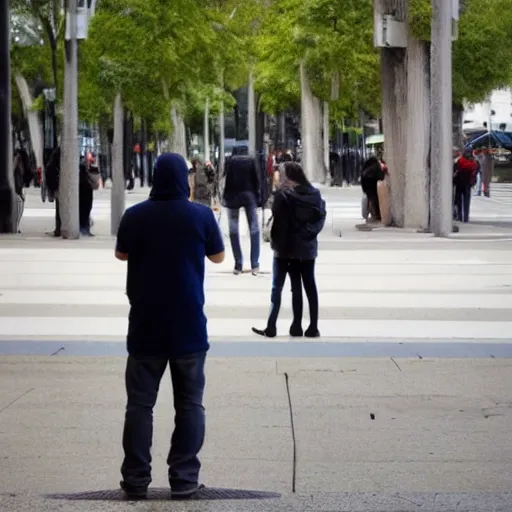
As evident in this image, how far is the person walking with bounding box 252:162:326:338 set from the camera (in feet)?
44.9

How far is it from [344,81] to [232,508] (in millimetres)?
56472

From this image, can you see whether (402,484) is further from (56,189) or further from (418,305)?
(56,189)

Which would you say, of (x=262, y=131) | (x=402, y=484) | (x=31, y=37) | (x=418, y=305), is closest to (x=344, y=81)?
(x=31, y=37)

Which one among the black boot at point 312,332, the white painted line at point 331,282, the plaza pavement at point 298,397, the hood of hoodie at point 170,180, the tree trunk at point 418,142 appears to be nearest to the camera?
the hood of hoodie at point 170,180

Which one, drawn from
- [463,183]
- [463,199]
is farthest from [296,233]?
[463,183]

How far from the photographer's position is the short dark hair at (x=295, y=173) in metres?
13.8

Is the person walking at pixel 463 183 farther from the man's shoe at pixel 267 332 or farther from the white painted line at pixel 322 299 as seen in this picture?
the man's shoe at pixel 267 332

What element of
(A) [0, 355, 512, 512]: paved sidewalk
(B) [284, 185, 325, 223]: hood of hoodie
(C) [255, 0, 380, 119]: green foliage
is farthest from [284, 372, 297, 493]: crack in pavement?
(C) [255, 0, 380, 119]: green foliage

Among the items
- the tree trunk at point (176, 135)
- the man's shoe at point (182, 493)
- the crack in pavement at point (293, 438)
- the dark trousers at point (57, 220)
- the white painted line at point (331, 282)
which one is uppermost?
the tree trunk at point (176, 135)

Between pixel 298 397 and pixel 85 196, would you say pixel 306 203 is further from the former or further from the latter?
pixel 85 196

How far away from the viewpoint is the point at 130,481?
748 centimetres

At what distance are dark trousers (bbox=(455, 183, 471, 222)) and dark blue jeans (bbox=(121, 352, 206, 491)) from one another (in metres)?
26.8

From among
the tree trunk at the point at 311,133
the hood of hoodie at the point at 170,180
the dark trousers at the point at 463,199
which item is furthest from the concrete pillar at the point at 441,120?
the tree trunk at the point at 311,133

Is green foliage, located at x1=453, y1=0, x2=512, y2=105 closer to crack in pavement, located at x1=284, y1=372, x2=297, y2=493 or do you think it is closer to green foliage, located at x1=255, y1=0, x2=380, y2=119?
green foliage, located at x1=255, y1=0, x2=380, y2=119
